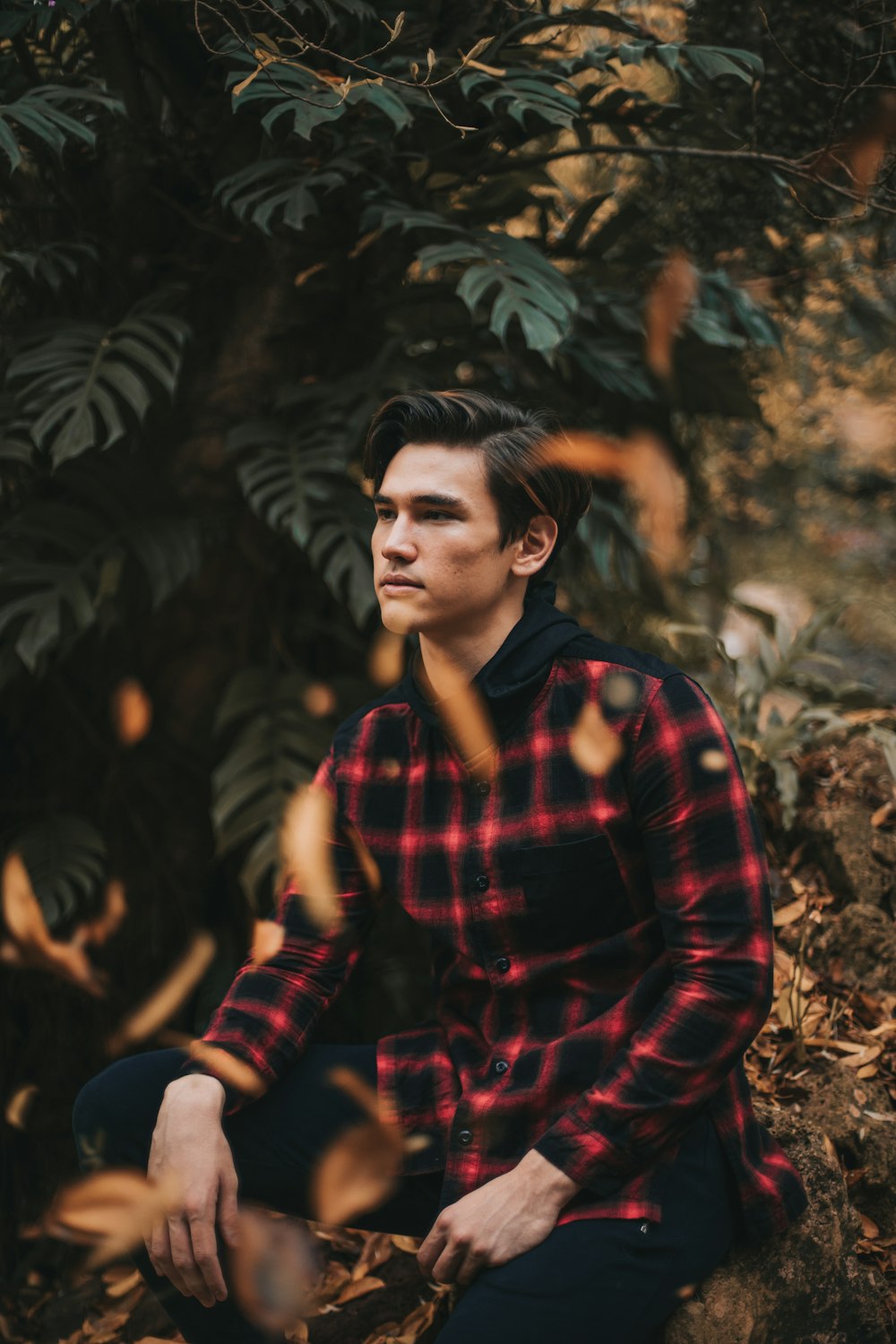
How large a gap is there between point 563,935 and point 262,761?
1028 millimetres

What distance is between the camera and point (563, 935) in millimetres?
1474

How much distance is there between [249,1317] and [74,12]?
2230 mm

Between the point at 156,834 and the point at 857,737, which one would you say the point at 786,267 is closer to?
the point at 857,737

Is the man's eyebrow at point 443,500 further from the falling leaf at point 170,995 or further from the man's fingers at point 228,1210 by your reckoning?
the falling leaf at point 170,995

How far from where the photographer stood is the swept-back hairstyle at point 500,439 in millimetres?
1523

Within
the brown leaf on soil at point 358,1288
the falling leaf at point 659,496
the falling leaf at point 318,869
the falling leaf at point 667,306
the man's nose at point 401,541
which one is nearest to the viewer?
the man's nose at point 401,541

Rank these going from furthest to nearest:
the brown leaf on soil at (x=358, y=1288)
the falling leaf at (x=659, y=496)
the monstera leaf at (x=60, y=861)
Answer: the falling leaf at (x=659, y=496), the monstera leaf at (x=60, y=861), the brown leaf on soil at (x=358, y=1288)

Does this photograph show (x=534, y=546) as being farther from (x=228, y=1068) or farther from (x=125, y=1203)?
(x=125, y=1203)

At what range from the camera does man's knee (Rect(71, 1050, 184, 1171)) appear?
1.51 metres

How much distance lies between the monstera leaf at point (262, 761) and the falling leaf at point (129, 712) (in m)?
0.21

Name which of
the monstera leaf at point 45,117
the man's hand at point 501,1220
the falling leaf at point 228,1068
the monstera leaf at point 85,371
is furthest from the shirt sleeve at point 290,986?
the monstera leaf at point 45,117

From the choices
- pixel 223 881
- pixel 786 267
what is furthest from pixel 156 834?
pixel 786 267

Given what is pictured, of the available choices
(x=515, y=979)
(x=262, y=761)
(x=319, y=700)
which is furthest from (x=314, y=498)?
(x=515, y=979)

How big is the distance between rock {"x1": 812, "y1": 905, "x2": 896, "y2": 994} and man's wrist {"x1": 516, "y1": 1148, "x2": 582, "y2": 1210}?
123cm
